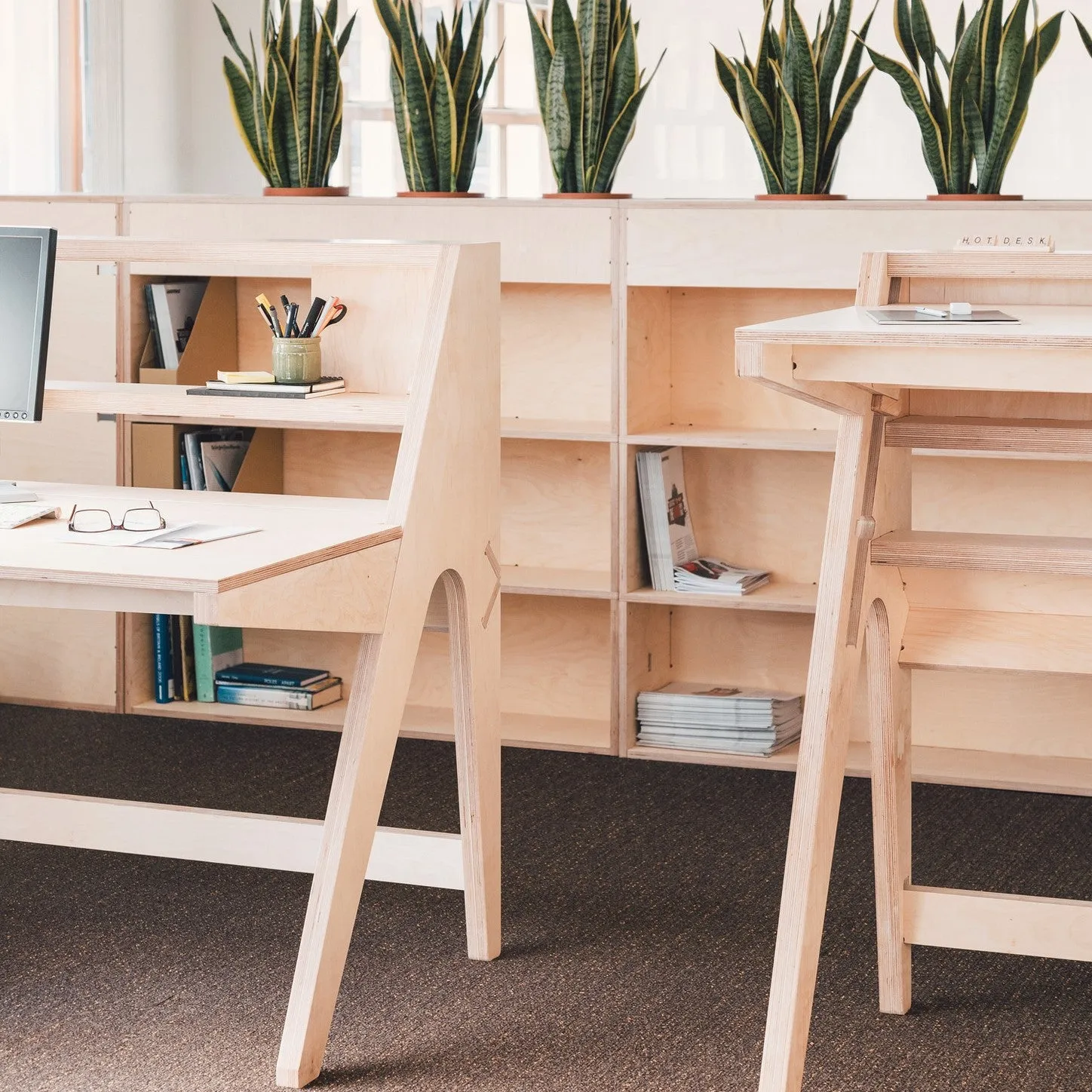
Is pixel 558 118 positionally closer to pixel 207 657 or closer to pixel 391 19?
pixel 391 19

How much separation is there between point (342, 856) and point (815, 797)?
61cm

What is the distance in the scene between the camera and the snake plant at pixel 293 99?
3564 mm

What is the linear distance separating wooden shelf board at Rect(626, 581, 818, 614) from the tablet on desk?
167cm

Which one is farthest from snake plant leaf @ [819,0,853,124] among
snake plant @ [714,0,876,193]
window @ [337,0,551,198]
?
window @ [337,0,551,198]

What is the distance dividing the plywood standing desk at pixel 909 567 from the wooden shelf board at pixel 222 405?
682 mm

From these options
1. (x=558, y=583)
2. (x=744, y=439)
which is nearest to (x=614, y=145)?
(x=744, y=439)

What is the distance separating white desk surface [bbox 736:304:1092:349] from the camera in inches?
61.8

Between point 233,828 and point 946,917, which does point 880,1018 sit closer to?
point 946,917

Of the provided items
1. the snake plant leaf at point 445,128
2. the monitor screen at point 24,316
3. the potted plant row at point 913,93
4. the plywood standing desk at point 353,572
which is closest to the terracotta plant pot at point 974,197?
the potted plant row at point 913,93

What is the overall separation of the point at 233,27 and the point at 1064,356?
421 centimetres

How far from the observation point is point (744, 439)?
349cm

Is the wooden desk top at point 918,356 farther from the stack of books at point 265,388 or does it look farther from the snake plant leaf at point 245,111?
the snake plant leaf at point 245,111

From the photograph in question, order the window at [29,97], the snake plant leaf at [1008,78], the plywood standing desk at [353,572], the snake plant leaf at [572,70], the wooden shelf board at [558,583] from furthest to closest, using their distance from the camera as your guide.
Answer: the window at [29,97] → the wooden shelf board at [558,583] → the snake plant leaf at [572,70] → the snake plant leaf at [1008,78] → the plywood standing desk at [353,572]

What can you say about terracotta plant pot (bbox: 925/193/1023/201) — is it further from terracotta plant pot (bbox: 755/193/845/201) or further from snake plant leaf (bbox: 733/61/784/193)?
snake plant leaf (bbox: 733/61/784/193)
